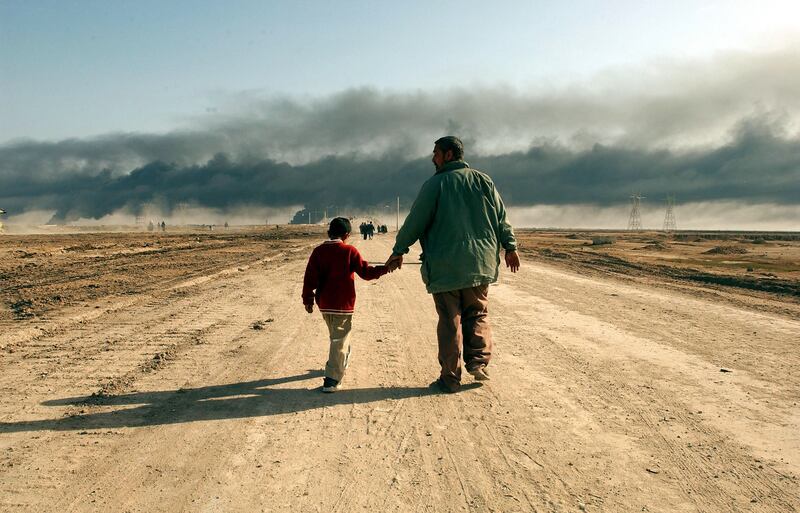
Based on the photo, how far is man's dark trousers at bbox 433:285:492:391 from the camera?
5.09 metres

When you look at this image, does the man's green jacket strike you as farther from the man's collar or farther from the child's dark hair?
the child's dark hair

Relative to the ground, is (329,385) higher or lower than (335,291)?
lower

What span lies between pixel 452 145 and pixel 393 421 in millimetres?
2707

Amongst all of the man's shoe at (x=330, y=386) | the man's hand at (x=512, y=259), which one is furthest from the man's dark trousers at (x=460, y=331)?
the man's shoe at (x=330, y=386)

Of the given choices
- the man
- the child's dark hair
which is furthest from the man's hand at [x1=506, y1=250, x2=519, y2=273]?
the child's dark hair

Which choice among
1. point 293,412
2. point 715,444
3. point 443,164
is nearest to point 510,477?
point 715,444

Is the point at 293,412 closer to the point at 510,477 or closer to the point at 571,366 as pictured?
the point at 510,477

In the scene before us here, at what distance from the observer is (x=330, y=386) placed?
509 cm

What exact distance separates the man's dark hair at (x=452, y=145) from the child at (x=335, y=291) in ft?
3.97

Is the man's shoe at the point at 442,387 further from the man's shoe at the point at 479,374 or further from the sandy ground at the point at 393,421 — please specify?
the man's shoe at the point at 479,374

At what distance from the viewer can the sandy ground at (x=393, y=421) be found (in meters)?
3.15

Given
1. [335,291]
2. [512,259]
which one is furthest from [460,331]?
[335,291]

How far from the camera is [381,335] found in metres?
7.69

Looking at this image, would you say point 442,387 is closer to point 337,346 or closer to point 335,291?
point 337,346
